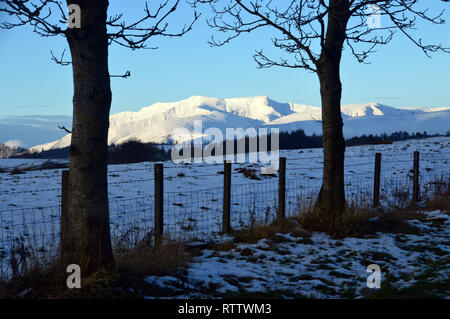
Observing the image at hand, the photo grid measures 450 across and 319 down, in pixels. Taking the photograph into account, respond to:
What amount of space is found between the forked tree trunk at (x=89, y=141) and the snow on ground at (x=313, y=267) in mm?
824

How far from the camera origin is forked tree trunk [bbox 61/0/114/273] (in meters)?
4.10

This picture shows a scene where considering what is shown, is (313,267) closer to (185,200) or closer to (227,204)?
(227,204)

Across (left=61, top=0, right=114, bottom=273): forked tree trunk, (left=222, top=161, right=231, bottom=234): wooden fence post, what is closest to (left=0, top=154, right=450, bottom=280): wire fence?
(left=222, top=161, right=231, bottom=234): wooden fence post

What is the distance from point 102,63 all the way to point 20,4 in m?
0.90

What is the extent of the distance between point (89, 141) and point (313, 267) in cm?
345

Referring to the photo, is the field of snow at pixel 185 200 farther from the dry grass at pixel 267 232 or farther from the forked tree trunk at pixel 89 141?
the forked tree trunk at pixel 89 141

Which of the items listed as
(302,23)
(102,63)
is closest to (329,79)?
(302,23)

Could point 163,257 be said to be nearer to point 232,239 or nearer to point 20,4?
point 232,239

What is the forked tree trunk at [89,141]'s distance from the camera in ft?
13.5

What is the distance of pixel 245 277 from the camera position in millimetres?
5055

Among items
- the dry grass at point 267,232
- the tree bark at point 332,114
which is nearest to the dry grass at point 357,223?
the tree bark at point 332,114

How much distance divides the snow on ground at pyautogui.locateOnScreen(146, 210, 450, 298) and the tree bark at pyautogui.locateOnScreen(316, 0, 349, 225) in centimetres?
84

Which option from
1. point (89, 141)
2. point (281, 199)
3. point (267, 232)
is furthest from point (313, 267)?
point (89, 141)

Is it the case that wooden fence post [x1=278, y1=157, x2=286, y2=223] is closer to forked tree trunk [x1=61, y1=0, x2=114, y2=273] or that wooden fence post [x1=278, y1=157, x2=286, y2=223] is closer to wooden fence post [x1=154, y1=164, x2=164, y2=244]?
wooden fence post [x1=154, y1=164, x2=164, y2=244]
